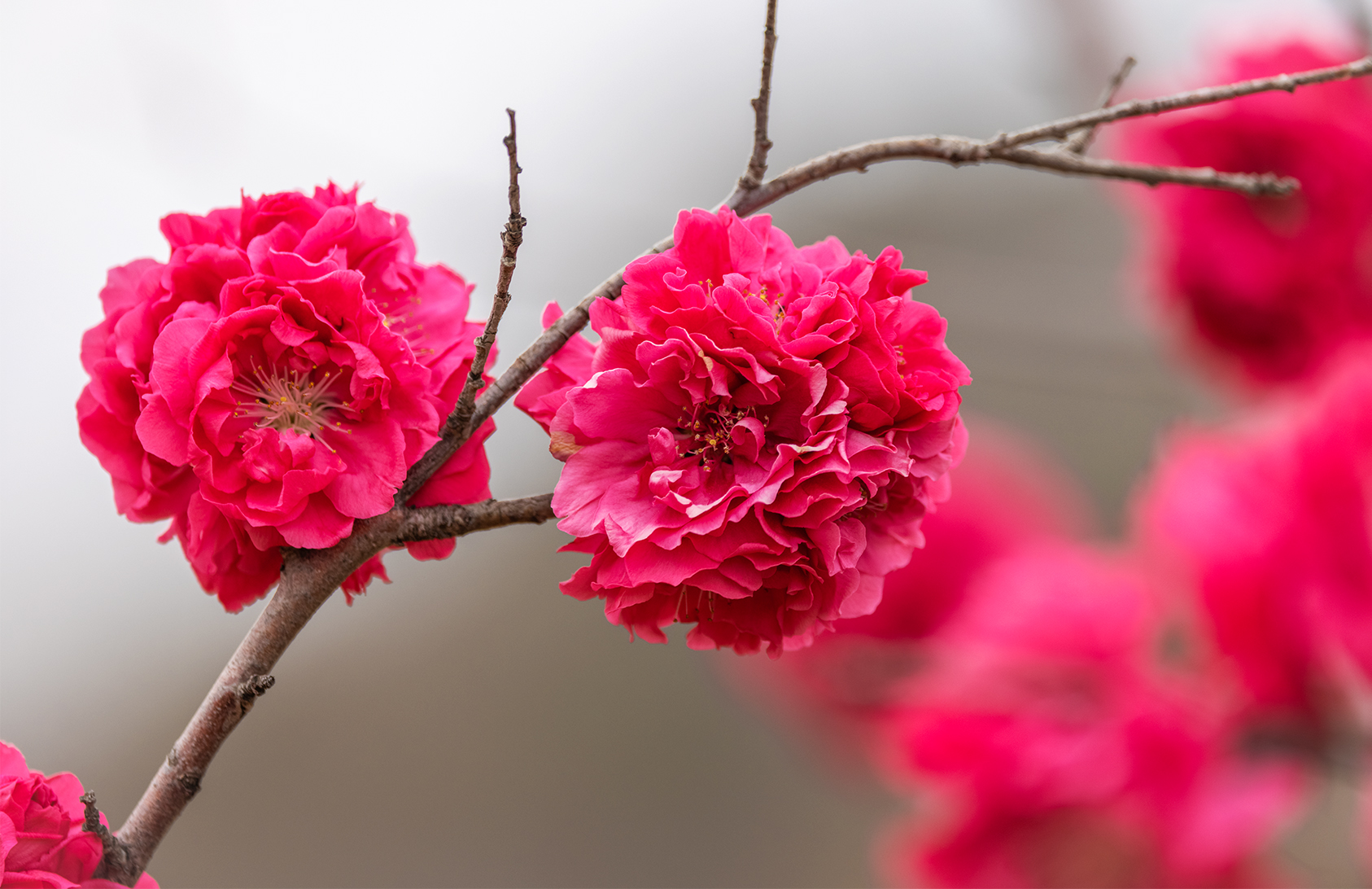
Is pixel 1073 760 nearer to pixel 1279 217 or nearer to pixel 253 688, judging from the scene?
pixel 1279 217

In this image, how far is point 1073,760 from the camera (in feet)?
1.89

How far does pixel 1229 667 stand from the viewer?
21.9 inches

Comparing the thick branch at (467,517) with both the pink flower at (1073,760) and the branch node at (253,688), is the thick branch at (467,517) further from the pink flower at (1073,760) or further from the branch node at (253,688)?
the pink flower at (1073,760)

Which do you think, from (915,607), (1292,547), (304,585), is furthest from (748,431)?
(915,607)

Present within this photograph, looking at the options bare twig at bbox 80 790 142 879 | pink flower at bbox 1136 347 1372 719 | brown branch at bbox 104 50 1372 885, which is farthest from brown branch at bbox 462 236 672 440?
pink flower at bbox 1136 347 1372 719

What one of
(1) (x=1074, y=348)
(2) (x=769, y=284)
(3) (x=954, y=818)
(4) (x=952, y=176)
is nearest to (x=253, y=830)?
(3) (x=954, y=818)

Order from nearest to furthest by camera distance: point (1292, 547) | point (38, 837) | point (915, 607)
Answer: point (38, 837) → point (1292, 547) → point (915, 607)

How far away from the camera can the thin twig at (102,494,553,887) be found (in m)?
0.23

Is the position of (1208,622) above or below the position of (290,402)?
above

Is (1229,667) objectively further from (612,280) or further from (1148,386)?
(612,280)

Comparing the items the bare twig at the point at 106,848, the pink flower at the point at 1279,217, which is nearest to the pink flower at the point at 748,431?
the bare twig at the point at 106,848

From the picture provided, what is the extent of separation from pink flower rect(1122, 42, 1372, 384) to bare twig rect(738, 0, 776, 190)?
16.8 inches

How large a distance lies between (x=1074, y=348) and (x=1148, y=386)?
0.24 feet

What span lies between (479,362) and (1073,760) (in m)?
0.49
